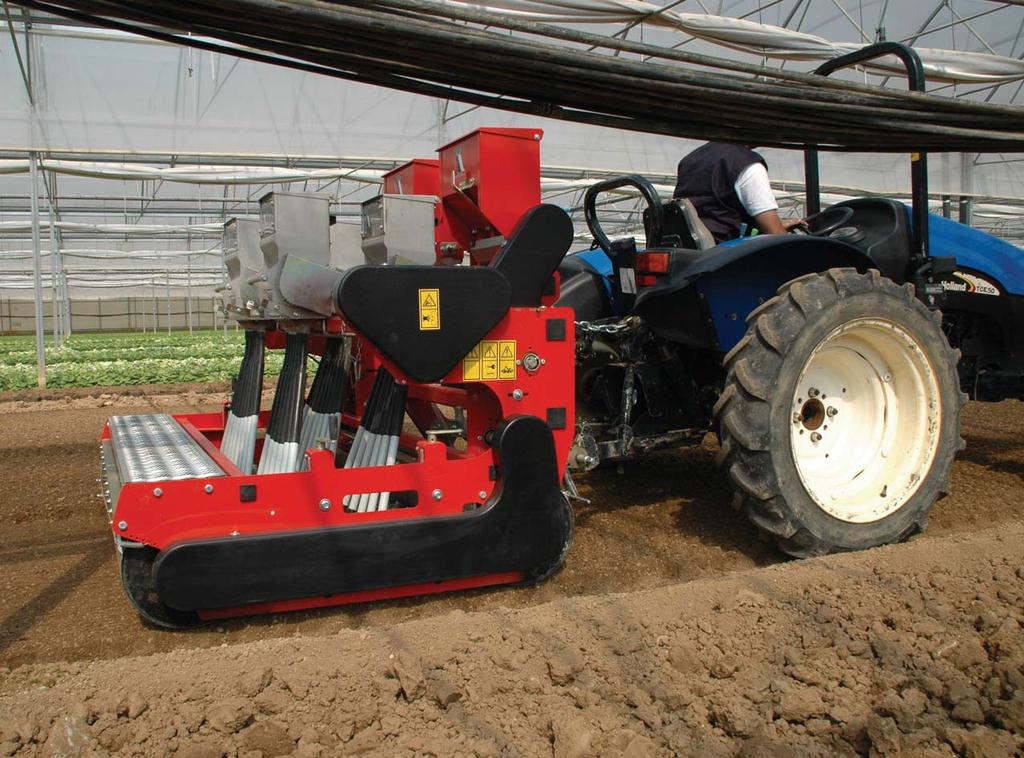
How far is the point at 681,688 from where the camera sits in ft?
7.80

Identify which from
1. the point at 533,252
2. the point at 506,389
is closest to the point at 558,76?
the point at 533,252

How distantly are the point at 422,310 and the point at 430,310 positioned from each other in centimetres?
3

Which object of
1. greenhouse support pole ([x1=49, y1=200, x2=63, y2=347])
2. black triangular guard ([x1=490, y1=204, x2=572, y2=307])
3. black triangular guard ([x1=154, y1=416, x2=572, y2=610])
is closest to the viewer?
black triangular guard ([x1=154, y1=416, x2=572, y2=610])

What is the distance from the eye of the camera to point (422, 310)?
3.08 m

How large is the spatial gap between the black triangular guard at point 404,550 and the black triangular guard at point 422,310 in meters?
0.38

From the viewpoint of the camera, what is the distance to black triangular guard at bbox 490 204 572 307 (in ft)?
10.8

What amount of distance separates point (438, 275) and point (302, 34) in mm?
911

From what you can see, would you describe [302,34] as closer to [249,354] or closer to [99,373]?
[249,354]

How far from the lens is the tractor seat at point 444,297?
2988mm

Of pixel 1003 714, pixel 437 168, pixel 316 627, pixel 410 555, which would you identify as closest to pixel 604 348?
pixel 437 168

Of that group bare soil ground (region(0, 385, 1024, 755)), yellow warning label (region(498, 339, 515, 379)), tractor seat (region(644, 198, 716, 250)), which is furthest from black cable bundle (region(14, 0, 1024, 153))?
bare soil ground (region(0, 385, 1024, 755))

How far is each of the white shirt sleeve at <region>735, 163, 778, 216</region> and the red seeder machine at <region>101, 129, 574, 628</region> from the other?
115 centimetres

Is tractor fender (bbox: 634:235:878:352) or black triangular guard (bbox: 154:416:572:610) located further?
tractor fender (bbox: 634:235:878:352)

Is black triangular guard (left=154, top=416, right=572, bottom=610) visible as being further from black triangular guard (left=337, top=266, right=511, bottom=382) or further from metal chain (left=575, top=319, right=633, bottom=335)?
metal chain (left=575, top=319, right=633, bottom=335)
